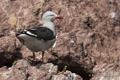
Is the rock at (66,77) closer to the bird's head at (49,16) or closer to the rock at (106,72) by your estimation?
the rock at (106,72)

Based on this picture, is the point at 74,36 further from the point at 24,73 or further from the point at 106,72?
the point at 24,73

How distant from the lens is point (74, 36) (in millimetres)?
8492

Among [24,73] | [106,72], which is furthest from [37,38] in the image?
[106,72]

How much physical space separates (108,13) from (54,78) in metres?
4.20

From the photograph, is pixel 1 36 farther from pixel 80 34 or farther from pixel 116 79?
pixel 116 79

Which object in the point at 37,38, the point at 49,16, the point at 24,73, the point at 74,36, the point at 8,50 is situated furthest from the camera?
the point at 74,36

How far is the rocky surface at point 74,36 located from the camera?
7.98m

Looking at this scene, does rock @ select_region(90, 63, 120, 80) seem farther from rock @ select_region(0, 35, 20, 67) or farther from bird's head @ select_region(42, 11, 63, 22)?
rock @ select_region(0, 35, 20, 67)

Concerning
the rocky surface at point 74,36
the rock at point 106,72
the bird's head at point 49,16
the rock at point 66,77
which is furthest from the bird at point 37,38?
the rock at point 106,72

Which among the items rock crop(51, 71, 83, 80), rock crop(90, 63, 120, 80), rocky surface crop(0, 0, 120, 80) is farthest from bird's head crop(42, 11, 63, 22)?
rock crop(90, 63, 120, 80)

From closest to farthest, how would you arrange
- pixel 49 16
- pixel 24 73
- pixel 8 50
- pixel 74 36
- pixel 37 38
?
pixel 24 73 → pixel 37 38 → pixel 8 50 → pixel 49 16 → pixel 74 36

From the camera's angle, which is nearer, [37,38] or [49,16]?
[37,38]

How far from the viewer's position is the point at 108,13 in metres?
10.0

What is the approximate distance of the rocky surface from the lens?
314 inches
